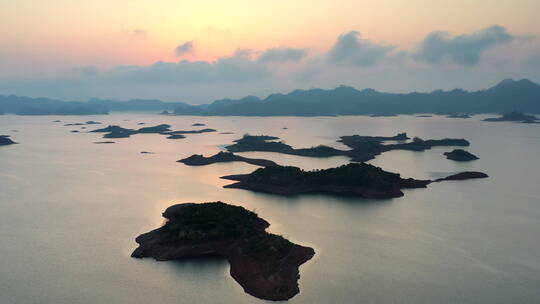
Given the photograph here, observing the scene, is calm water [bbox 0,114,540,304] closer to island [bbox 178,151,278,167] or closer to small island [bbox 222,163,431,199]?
small island [bbox 222,163,431,199]

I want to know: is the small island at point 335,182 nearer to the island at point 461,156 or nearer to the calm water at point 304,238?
the calm water at point 304,238

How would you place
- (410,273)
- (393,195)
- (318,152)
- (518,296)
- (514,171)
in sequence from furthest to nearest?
(318,152) < (514,171) < (393,195) < (410,273) < (518,296)

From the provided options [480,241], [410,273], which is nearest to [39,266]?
[410,273]

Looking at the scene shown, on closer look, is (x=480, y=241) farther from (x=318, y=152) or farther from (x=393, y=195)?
(x=318, y=152)

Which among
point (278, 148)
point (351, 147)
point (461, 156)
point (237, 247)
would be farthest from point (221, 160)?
point (237, 247)

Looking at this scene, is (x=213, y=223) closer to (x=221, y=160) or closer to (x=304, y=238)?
(x=304, y=238)

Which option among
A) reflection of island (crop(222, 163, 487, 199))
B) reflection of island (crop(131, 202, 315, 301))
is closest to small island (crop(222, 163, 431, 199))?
reflection of island (crop(222, 163, 487, 199))
